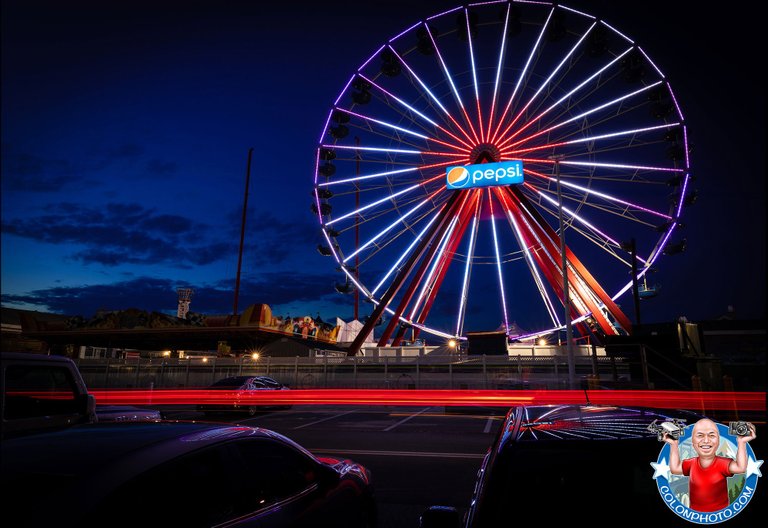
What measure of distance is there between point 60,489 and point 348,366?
21.9 meters

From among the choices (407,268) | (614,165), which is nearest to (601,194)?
(614,165)

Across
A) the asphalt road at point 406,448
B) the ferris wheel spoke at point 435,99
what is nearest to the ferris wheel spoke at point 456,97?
the ferris wheel spoke at point 435,99

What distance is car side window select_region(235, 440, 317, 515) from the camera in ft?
8.55

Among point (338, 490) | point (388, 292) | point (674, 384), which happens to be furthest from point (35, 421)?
point (388, 292)

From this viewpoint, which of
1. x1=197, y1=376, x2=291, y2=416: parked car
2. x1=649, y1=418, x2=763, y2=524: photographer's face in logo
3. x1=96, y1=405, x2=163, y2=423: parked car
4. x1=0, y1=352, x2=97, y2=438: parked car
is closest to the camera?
x1=649, y1=418, x2=763, y2=524: photographer's face in logo

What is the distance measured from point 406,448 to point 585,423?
22.7 ft

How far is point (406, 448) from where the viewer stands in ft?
29.0

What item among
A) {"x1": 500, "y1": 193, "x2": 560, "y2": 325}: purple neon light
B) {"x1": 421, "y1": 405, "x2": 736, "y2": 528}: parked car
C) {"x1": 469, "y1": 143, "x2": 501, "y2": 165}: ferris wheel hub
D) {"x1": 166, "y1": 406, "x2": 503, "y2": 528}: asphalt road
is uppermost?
{"x1": 469, "y1": 143, "x2": 501, "y2": 165}: ferris wheel hub

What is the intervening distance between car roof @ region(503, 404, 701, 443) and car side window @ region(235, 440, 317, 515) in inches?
53.3

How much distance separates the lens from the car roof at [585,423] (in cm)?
215

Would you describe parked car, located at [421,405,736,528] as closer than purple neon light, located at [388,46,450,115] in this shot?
Yes

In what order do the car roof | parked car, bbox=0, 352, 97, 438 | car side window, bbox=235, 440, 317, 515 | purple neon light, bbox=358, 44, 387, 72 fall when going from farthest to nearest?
purple neon light, bbox=358, 44, 387, 72
parked car, bbox=0, 352, 97, 438
car side window, bbox=235, 440, 317, 515
the car roof

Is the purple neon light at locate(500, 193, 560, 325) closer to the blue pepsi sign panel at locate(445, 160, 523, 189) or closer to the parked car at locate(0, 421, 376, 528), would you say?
the blue pepsi sign panel at locate(445, 160, 523, 189)

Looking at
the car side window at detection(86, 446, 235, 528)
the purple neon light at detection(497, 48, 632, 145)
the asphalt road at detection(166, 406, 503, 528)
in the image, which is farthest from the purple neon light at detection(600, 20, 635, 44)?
the car side window at detection(86, 446, 235, 528)
